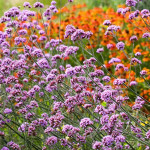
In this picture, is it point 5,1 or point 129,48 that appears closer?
point 129,48

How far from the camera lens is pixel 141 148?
11.5 ft

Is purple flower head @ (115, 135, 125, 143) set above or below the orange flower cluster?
below

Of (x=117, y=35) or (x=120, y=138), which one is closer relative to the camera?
(x=120, y=138)

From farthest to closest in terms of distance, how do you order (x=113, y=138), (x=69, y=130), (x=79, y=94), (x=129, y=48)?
1. (x=129, y=48)
2. (x=79, y=94)
3. (x=69, y=130)
4. (x=113, y=138)

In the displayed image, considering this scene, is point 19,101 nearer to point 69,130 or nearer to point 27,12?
point 69,130

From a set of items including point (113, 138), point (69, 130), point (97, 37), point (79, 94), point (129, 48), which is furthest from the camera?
point (97, 37)

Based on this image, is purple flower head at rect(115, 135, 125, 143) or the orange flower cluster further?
the orange flower cluster

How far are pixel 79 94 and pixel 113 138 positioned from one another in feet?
1.96

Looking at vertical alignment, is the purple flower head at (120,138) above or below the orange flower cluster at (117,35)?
below

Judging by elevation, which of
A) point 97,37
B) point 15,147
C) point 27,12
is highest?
point 97,37

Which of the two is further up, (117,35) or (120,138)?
(117,35)

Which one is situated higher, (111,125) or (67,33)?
(67,33)

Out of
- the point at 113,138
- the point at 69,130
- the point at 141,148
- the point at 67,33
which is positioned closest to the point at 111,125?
the point at 113,138

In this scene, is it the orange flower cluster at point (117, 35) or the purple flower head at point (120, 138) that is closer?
the purple flower head at point (120, 138)
